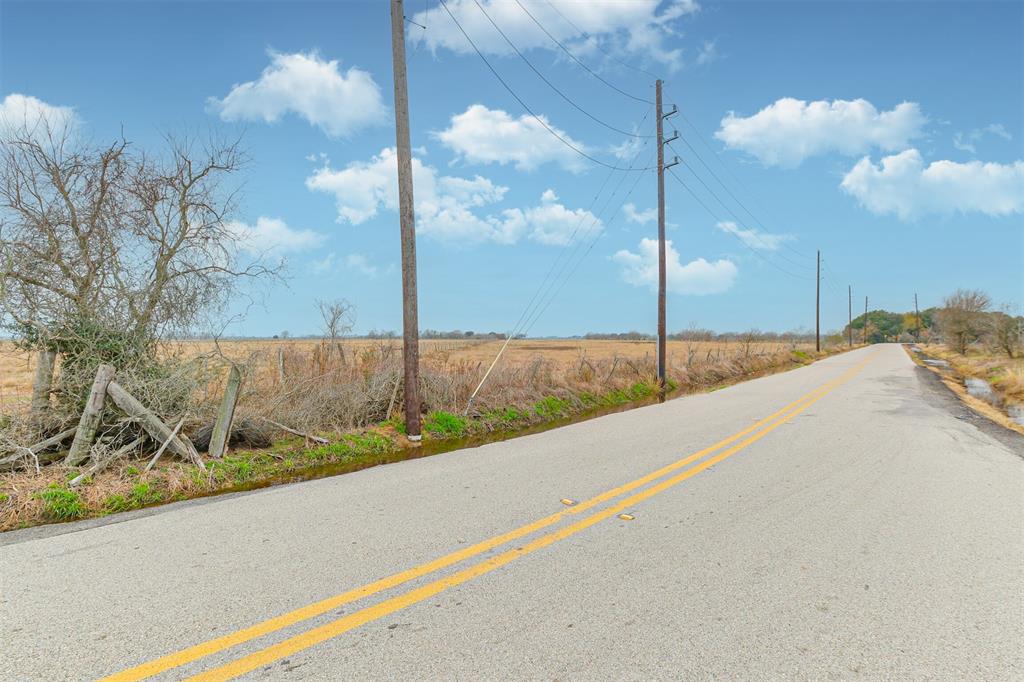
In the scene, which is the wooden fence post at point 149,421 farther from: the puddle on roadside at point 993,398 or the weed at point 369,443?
the puddle on roadside at point 993,398

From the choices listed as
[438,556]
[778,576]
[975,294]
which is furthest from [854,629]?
[975,294]

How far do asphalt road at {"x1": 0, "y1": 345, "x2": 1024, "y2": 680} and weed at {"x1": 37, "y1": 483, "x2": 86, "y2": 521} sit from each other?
537 millimetres

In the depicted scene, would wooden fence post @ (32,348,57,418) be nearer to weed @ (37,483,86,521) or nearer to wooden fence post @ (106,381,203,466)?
wooden fence post @ (106,381,203,466)

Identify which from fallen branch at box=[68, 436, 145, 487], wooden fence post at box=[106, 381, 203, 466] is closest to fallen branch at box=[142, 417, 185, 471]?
wooden fence post at box=[106, 381, 203, 466]

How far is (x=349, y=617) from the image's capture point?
3062mm

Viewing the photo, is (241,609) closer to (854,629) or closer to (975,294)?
(854,629)

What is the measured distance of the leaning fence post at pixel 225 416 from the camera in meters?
7.16

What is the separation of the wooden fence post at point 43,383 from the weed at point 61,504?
6.32 ft

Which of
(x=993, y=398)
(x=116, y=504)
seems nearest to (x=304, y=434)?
(x=116, y=504)

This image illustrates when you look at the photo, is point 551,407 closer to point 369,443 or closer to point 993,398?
point 369,443

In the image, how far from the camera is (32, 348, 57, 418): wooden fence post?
22.2 ft

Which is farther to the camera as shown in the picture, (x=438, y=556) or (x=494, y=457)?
(x=494, y=457)

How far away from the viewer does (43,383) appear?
22.6ft

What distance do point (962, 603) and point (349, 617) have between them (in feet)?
12.2
